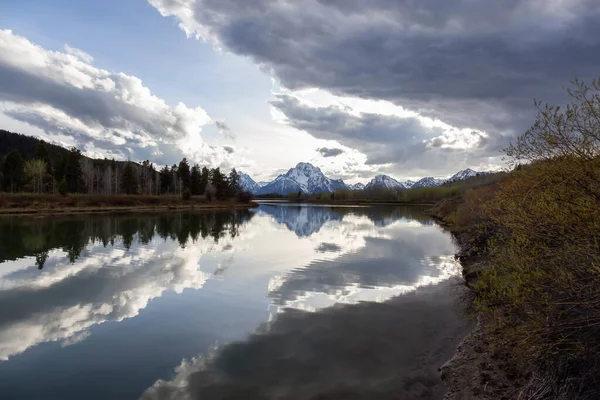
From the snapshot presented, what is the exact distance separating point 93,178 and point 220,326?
13896cm

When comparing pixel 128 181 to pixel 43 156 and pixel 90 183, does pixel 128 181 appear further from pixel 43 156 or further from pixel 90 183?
pixel 43 156

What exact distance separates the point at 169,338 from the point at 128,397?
4.40 m

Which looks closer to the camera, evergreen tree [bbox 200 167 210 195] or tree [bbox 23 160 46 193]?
tree [bbox 23 160 46 193]

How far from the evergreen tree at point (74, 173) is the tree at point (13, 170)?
14421mm

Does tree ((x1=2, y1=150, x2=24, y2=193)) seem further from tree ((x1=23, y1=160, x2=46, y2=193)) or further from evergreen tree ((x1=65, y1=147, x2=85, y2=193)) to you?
evergreen tree ((x1=65, y1=147, x2=85, y2=193))

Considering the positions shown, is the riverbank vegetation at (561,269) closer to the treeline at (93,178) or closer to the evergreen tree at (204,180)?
the treeline at (93,178)

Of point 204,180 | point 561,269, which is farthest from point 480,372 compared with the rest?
point 204,180

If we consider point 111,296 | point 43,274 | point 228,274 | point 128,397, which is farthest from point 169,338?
point 43,274

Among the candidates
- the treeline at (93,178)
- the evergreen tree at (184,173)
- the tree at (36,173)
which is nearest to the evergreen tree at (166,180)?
the treeline at (93,178)

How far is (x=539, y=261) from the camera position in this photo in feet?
29.6

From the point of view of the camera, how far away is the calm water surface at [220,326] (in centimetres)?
1118

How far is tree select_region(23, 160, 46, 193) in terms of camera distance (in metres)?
102

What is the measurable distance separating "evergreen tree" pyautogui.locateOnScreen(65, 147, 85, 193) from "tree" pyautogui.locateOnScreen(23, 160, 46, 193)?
518 inches

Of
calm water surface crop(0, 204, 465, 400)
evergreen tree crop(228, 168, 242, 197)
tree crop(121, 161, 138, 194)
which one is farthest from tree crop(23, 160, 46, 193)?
calm water surface crop(0, 204, 465, 400)
